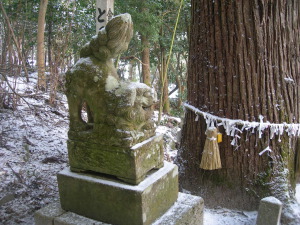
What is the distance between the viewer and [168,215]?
204cm

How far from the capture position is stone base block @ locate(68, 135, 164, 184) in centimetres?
181

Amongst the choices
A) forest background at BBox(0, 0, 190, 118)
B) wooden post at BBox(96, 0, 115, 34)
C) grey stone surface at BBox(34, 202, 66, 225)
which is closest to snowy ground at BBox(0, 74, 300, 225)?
grey stone surface at BBox(34, 202, 66, 225)

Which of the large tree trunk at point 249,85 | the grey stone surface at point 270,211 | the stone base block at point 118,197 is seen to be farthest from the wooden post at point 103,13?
the grey stone surface at point 270,211

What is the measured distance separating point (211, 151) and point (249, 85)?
709mm

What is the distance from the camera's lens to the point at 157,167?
2.09 m

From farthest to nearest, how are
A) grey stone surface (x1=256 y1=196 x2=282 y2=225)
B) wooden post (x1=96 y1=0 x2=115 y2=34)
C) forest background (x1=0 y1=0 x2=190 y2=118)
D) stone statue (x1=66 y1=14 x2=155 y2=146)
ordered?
forest background (x1=0 y1=0 x2=190 y2=118) → wooden post (x1=96 y1=0 x2=115 y2=34) → grey stone surface (x1=256 y1=196 x2=282 y2=225) → stone statue (x1=66 y1=14 x2=155 y2=146)

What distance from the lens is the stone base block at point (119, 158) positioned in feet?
5.93

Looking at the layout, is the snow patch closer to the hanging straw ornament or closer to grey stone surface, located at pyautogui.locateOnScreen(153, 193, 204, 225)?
grey stone surface, located at pyautogui.locateOnScreen(153, 193, 204, 225)

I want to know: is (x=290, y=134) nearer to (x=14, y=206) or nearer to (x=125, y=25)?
(x=125, y=25)

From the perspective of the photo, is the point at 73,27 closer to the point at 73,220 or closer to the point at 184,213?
the point at 73,220

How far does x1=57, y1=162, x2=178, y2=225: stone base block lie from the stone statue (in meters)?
0.30

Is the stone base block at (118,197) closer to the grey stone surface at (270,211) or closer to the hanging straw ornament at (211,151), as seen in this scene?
the hanging straw ornament at (211,151)

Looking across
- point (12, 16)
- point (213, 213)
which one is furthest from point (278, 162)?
point (12, 16)

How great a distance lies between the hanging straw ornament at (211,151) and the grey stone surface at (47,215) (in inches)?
52.2
